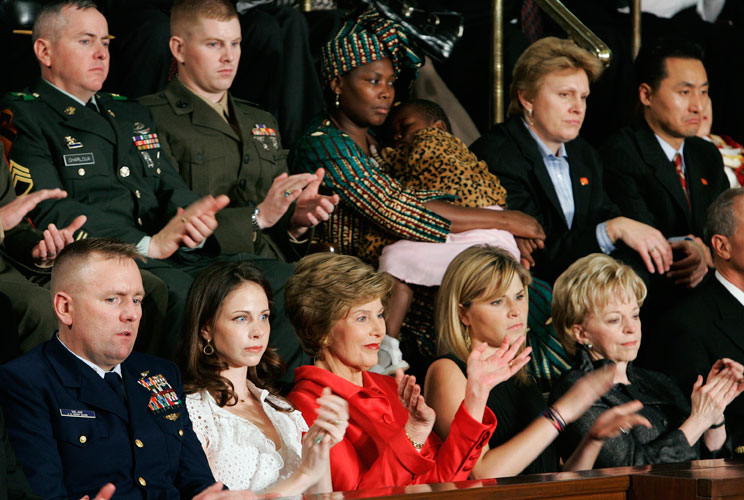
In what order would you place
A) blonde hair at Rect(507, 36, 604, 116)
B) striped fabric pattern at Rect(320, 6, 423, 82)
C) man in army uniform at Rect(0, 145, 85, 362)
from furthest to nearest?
blonde hair at Rect(507, 36, 604, 116)
striped fabric pattern at Rect(320, 6, 423, 82)
man in army uniform at Rect(0, 145, 85, 362)

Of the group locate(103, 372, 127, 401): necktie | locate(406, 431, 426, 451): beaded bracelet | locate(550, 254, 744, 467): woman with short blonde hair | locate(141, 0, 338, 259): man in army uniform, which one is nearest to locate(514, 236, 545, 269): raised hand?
locate(550, 254, 744, 467): woman with short blonde hair

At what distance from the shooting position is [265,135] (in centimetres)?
361

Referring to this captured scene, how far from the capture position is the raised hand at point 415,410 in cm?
252

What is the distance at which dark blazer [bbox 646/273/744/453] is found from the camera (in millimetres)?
3336

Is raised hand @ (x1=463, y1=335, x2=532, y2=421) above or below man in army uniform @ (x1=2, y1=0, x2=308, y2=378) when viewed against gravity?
below

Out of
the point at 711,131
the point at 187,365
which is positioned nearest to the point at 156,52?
the point at 187,365

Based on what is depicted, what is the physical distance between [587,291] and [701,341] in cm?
A: 51

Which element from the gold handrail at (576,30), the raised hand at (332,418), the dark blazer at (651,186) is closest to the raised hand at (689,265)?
the dark blazer at (651,186)

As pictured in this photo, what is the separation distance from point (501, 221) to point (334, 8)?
167cm

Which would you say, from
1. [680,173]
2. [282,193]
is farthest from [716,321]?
[282,193]

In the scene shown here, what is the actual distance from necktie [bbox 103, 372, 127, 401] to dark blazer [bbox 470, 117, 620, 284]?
1998 mm

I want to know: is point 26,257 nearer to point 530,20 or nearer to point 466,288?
point 466,288

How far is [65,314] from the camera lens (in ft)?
7.33

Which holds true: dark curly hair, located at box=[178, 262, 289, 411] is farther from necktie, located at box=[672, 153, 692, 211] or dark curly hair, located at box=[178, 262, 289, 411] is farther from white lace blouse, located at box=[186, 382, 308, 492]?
necktie, located at box=[672, 153, 692, 211]
